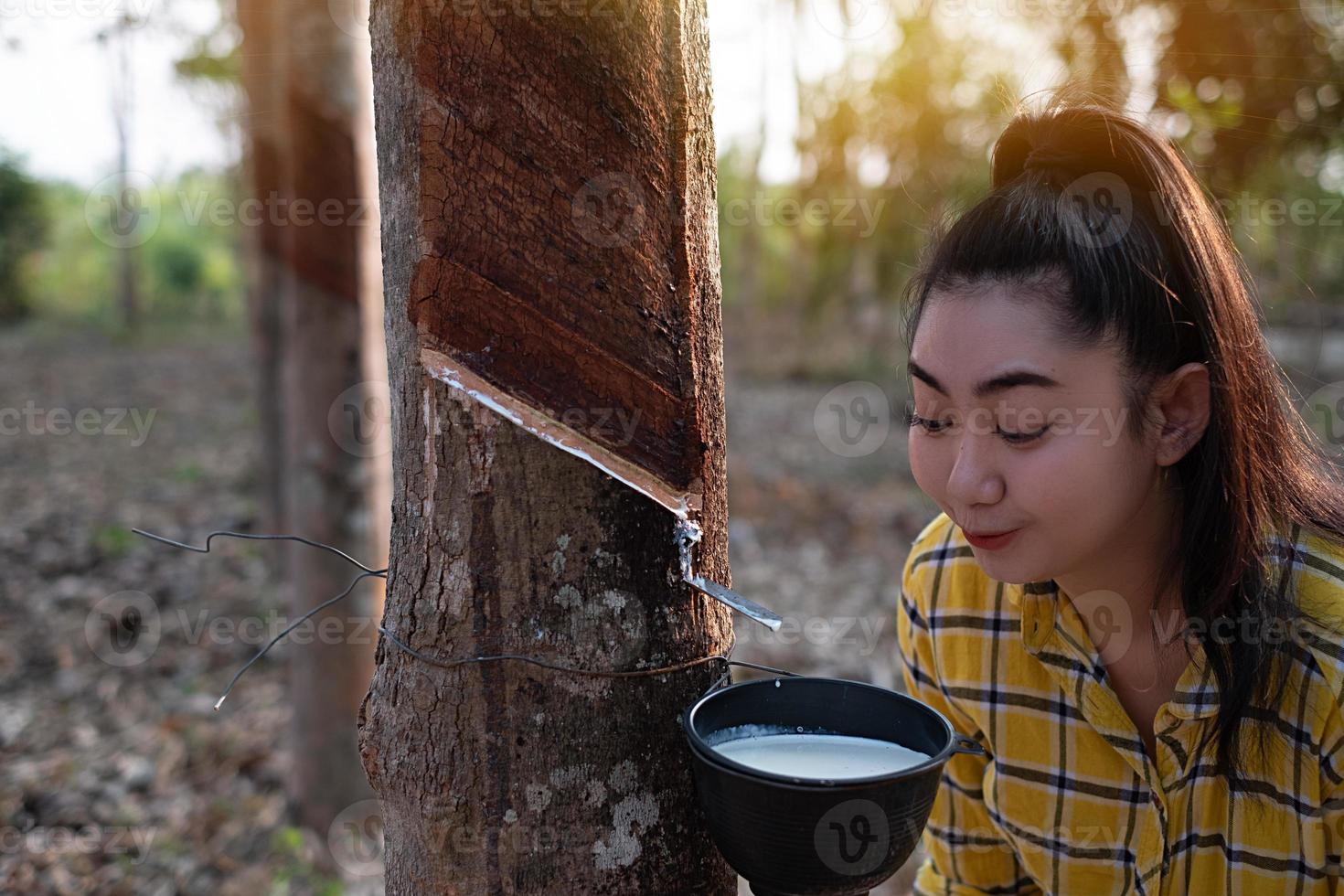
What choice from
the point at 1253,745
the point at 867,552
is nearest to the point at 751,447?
the point at 867,552

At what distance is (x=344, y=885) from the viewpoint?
3717mm

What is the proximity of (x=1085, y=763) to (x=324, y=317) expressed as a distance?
3026 millimetres

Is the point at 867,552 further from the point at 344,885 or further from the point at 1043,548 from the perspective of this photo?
the point at 1043,548

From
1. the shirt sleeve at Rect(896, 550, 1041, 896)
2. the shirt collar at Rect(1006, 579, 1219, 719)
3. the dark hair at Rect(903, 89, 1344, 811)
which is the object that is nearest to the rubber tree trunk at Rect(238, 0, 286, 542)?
the shirt sleeve at Rect(896, 550, 1041, 896)

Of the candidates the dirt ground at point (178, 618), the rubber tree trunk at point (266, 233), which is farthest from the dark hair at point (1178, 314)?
the rubber tree trunk at point (266, 233)

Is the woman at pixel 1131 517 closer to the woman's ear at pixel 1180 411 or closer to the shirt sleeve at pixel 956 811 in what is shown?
the woman's ear at pixel 1180 411

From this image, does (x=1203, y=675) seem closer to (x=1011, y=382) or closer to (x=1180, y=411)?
(x=1180, y=411)

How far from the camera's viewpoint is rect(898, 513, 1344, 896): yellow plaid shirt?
171 centimetres

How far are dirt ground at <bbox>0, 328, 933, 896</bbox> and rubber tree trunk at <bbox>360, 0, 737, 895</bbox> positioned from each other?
2.67 meters

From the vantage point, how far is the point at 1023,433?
1.50m

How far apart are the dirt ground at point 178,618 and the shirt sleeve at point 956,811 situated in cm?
176

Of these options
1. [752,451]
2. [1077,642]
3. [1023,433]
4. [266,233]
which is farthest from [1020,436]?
[752,451]

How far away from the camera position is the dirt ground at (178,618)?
375 centimetres

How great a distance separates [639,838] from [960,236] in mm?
1076
